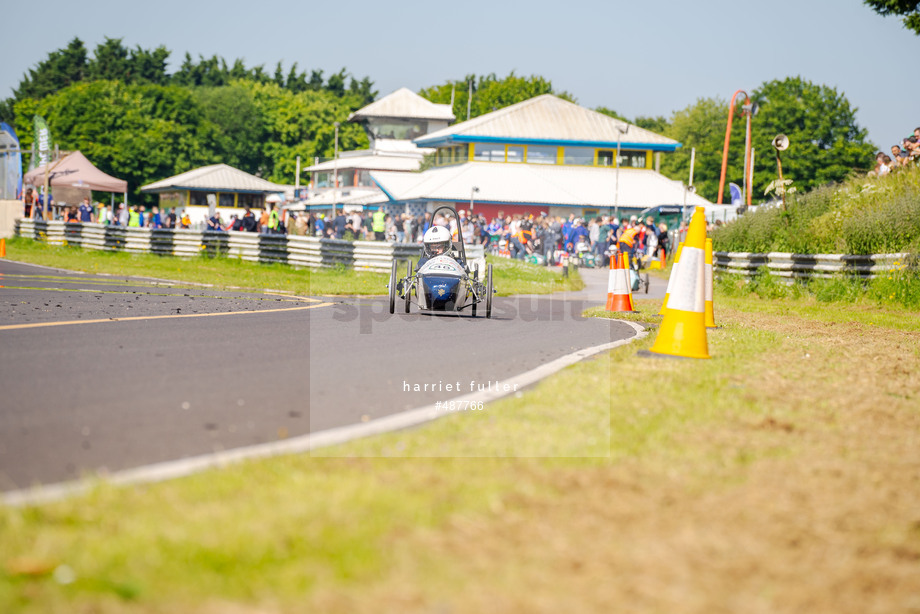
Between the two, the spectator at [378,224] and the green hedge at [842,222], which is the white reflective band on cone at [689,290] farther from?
the spectator at [378,224]

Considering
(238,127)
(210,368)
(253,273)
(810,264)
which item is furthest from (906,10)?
(238,127)

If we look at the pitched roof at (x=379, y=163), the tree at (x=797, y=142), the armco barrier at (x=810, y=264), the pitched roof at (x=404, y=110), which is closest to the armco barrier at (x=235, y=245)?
the armco barrier at (x=810, y=264)

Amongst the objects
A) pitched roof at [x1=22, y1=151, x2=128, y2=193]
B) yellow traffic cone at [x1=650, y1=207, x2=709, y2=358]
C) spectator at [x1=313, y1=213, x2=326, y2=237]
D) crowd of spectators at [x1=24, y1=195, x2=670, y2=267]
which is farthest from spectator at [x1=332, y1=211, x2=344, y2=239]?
yellow traffic cone at [x1=650, y1=207, x2=709, y2=358]

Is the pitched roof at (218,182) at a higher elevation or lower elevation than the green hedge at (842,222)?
higher

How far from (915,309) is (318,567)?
15.8m

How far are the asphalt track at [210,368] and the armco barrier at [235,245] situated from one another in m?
10.3

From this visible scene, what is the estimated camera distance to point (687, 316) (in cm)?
846

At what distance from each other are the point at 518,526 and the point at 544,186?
52.2 meters

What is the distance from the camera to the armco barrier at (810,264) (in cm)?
1770

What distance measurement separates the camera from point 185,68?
142 meters

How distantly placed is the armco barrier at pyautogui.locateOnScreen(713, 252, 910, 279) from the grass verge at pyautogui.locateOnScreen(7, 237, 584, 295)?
4.32 m

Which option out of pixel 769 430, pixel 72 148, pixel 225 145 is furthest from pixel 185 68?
pixel 769 430

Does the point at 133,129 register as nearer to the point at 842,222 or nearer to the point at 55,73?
the point at 55,73

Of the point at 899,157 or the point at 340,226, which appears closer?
the point at 899,157
